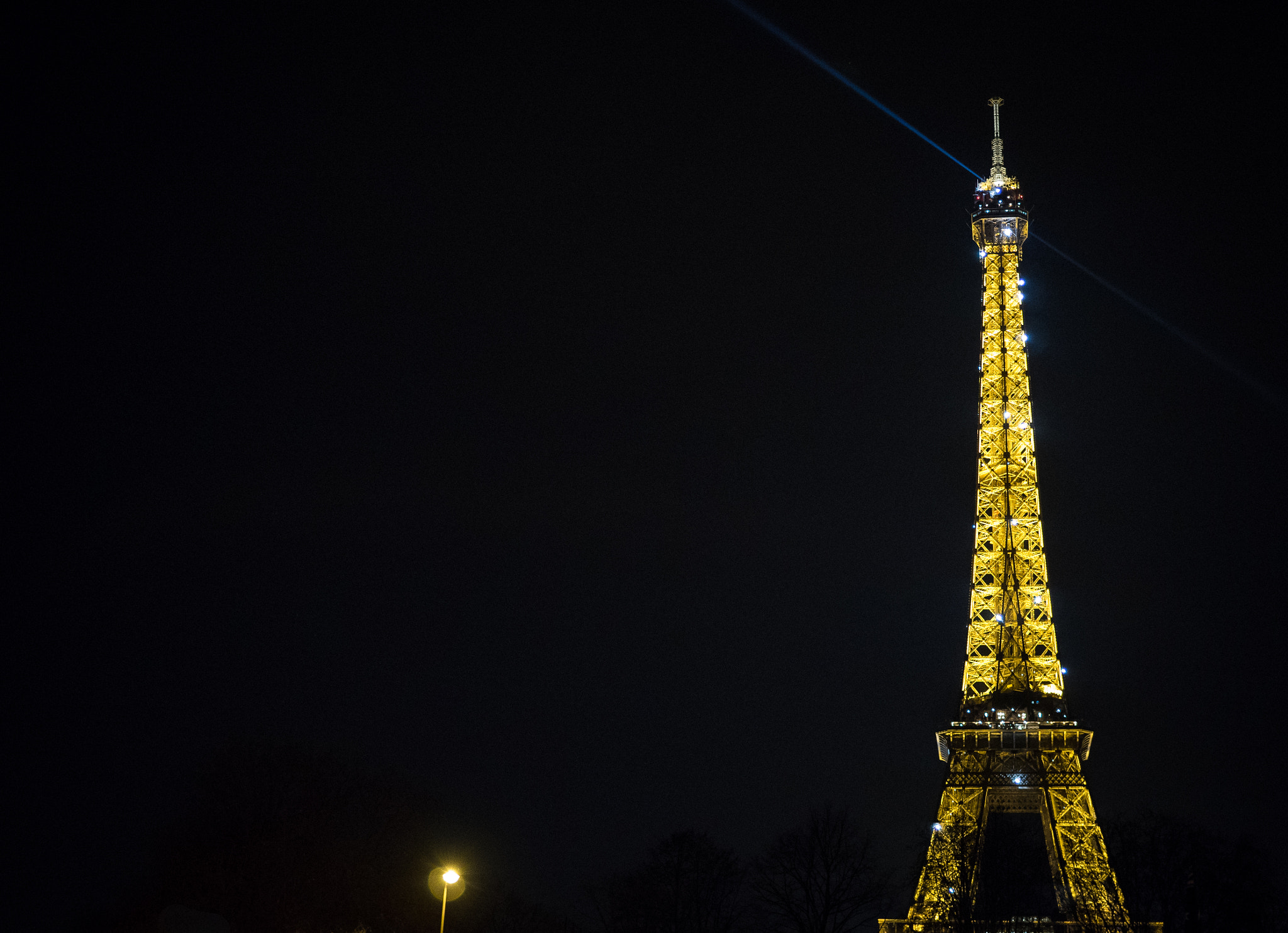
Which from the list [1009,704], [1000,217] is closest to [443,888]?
[1009,704]

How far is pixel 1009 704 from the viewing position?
5844 centimetres

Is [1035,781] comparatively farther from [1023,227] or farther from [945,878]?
[1023,227]

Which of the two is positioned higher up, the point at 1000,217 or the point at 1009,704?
the point at 1000,217

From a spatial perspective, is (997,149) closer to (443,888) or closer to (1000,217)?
(1000,217)

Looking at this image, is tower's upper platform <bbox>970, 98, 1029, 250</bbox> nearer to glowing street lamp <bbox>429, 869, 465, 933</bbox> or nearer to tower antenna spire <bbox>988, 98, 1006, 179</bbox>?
tower antenna spire <bbox>988, 98, 1006, 179</bbox>

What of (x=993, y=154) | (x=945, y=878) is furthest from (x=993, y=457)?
(x=945, y=878)

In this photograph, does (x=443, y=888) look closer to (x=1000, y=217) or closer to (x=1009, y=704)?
(x=1009, y=704)

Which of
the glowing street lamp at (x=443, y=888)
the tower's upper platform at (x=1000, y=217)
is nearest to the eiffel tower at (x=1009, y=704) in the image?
the tower's upper platform at (x=1000, y=217)

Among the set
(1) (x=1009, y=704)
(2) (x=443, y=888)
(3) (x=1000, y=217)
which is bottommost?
(2) (x=443, y=888)

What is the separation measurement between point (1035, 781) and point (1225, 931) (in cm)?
1745

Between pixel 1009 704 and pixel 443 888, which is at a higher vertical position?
pixel 1009 704

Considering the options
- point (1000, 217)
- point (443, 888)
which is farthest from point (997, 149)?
point (443, 888)

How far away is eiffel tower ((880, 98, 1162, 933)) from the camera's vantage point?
5284cm

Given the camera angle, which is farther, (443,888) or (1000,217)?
(1000,217)
